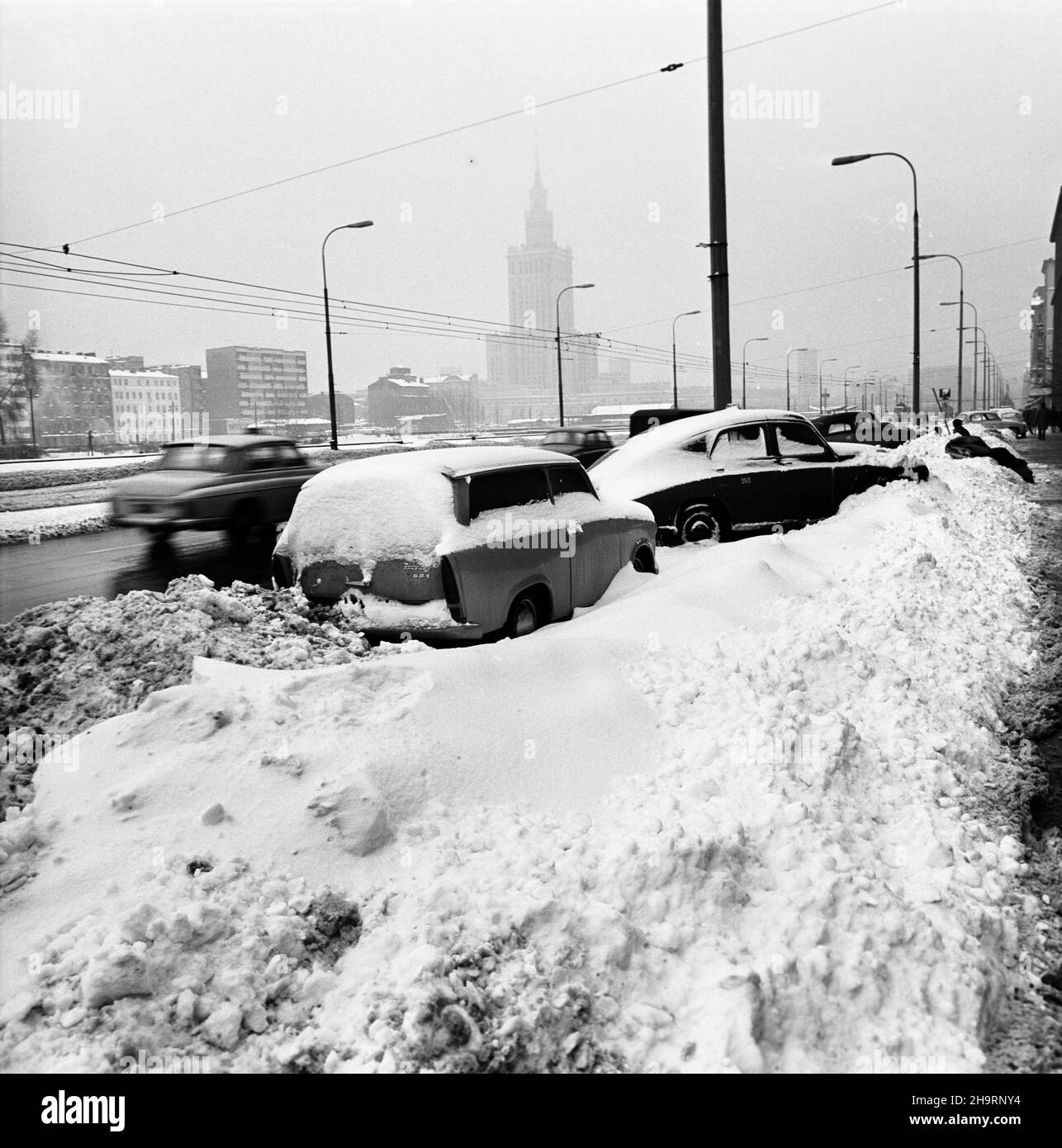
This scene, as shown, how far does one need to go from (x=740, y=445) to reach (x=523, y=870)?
8670 mm

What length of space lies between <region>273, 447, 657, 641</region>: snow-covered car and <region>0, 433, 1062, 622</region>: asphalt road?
4303 mm

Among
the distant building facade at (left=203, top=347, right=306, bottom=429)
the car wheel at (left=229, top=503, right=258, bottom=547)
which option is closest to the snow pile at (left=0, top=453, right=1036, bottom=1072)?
the car wheel at (left=229, top=503, right=258, bottom=547)

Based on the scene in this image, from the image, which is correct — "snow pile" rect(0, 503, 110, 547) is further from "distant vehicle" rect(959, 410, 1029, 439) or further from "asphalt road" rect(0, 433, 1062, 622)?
"distant vehicle" rect(959, 410, 1029, 439)

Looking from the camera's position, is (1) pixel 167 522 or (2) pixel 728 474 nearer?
(2) pixel 728 474

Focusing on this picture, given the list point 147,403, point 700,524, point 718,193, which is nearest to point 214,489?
point 700,524

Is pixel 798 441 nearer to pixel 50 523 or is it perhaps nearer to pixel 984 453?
pixel 984 453

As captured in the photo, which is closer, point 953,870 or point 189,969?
point 189,969

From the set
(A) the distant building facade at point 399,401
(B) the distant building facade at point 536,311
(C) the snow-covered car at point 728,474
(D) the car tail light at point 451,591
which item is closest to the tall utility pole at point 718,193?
(C) the snow-covered car at point 728,474

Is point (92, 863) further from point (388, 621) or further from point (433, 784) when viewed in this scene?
point (388, 621)

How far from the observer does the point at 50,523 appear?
57.7ft
